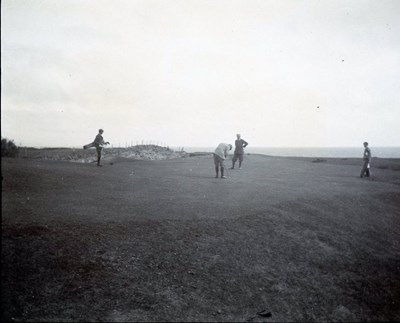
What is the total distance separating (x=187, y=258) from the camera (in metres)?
7.17

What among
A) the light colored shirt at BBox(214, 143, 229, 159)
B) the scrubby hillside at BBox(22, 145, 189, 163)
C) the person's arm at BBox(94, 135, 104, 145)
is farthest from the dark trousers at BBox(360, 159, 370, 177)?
the scrubby hillside at BBox(22, 145, 189, 163)

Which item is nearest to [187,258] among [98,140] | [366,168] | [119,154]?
[98,140]

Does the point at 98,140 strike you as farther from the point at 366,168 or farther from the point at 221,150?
the point at 366,168

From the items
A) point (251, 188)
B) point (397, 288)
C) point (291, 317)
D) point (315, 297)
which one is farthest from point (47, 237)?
point (251, 188)

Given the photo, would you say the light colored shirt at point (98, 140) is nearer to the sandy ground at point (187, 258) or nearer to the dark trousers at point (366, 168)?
the sandy ground at point (187, 258)

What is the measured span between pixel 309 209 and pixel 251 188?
3404mm

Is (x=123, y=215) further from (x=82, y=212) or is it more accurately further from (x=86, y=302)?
(x=86, y=302)

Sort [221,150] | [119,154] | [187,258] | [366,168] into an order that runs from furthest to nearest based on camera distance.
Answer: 1. [119,154]
2. [366,168]
3. [221,150]
4. [187,258]

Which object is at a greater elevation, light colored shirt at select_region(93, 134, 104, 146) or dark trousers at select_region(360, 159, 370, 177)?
light colored shirt at select_region(93, 134, 104, 146)

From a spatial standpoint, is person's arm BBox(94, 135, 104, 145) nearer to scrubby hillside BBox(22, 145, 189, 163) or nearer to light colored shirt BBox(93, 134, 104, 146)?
light colored shirt BBox(93, 134, 104, 146)

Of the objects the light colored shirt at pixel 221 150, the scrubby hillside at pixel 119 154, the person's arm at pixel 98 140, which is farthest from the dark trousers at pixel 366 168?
the scrubby hillside at pixel 119 154

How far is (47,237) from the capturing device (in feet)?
22.7

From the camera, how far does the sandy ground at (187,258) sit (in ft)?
18.7

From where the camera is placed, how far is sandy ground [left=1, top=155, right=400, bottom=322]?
5.71m
